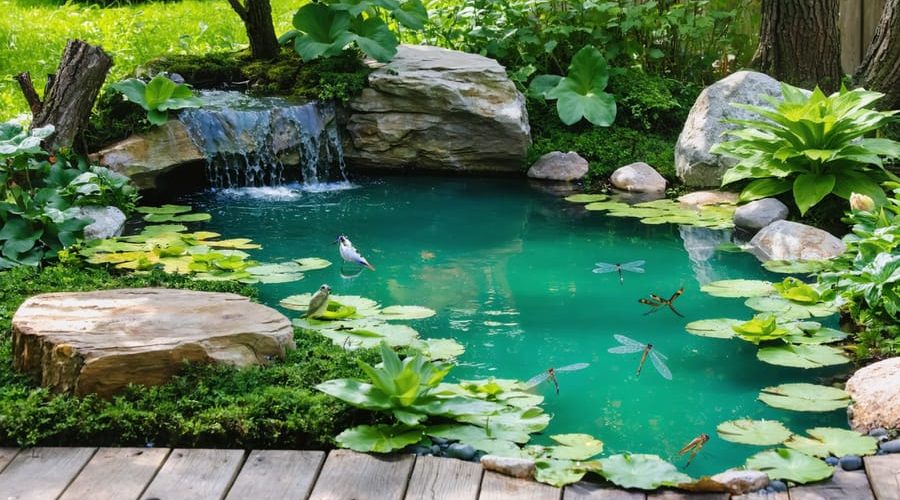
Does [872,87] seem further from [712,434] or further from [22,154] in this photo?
[22,154]

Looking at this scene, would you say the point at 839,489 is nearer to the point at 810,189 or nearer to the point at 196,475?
the point at 196,475

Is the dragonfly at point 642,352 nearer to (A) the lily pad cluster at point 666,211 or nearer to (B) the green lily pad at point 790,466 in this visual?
(B) the green lily pad at point 790,466

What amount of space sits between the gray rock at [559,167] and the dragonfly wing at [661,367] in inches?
146

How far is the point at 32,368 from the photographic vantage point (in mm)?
3557

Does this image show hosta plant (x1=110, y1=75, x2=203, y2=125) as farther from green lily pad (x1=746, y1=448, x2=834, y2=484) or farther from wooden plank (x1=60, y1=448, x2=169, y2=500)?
green lily pad (x1=746, y1=448, x2=834, y2=484)

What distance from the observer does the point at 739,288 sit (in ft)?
16.9

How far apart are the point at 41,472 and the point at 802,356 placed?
2.94 metres

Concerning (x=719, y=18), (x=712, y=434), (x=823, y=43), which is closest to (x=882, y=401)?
(x=712, y=434)

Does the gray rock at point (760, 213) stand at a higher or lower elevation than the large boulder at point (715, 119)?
lower

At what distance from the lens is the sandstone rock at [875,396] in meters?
3.50

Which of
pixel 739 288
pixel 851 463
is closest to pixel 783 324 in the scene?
pixel 739 288

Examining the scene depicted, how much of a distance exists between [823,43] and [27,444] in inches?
260

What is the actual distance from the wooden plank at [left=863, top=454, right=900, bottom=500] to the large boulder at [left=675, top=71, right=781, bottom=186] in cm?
432

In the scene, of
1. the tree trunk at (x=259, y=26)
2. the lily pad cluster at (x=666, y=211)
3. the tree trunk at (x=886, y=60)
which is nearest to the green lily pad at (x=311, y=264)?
the lily pad cluster at (x=666, y=211)
